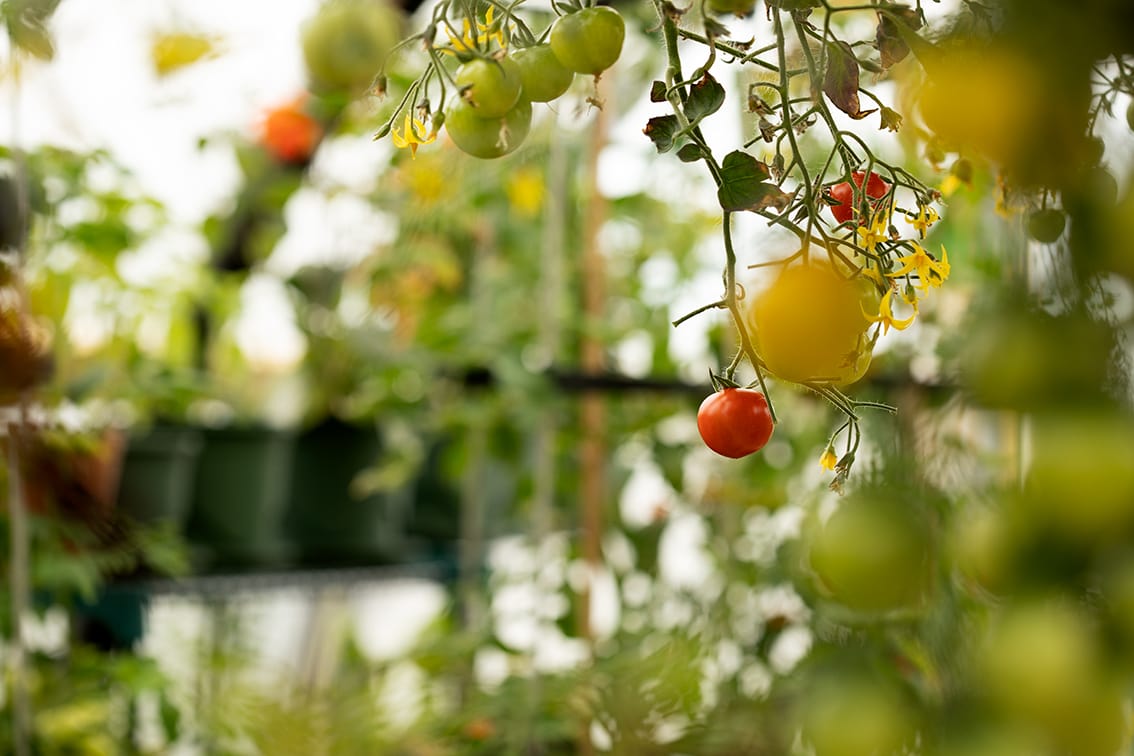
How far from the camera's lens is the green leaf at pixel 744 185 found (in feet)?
0.93

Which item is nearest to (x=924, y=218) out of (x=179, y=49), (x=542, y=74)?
(x=542, y=74)

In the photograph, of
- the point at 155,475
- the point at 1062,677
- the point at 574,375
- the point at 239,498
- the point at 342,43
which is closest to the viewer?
the point at 1062,677

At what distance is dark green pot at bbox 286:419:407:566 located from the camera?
78.4 inches

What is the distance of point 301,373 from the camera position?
1.93m

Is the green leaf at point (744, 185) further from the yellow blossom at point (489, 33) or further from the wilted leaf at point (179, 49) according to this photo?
the wilted leaf at point (179, 49)

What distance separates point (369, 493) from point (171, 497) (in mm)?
355

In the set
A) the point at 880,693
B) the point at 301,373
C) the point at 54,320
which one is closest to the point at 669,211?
the point at 301,373

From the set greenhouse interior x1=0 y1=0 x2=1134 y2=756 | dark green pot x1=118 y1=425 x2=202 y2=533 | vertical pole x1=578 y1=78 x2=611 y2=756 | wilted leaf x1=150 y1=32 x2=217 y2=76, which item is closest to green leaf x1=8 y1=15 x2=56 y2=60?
greenhouse interior x1=0 y1=0 x2=1134 y2=756

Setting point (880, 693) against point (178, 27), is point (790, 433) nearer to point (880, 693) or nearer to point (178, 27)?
point (178, 27)

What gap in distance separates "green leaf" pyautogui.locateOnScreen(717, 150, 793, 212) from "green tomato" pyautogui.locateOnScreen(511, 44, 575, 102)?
69 mm

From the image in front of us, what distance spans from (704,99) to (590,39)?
0.12 feet

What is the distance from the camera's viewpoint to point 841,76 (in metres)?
0.30

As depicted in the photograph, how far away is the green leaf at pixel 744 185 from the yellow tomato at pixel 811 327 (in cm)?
2

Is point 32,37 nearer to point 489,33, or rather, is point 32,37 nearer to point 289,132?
point 489,33
